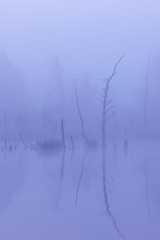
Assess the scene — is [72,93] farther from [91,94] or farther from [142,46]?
[142,46]

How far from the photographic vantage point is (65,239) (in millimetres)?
4852

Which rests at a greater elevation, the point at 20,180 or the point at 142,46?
the point at 142,46

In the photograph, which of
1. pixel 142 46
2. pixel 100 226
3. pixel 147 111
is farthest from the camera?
pixel 142 46

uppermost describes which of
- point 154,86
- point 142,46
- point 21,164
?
point 142,46

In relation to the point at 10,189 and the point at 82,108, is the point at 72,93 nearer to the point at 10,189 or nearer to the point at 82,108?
the point at 82,108

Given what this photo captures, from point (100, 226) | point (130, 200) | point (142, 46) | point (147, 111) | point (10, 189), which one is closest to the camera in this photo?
point (100, 226)

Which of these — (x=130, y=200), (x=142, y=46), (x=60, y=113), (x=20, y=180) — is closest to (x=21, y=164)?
(x=20, y=180)

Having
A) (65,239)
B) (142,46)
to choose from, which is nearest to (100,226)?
(65,239)

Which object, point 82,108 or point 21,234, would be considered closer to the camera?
point 21,234

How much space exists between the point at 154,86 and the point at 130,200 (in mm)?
23858

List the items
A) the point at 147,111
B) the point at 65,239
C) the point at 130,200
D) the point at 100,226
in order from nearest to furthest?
1. the point at 65,239
2. the point at 100,226
3. the point at 130,200
4. the point at 147,111

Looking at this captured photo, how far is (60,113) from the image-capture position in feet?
98.5

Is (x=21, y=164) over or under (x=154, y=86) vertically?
under

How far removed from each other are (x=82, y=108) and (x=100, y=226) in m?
26.8
